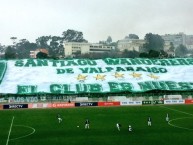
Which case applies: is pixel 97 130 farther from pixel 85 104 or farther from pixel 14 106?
pixel 14 106

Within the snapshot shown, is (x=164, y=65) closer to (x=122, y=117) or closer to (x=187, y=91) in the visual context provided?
(x=187, y=91)

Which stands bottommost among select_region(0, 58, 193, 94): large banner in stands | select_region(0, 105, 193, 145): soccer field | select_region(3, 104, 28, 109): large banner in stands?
select_region(0, 105, 193, 145): soccer field

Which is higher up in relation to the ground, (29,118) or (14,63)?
(14,63)

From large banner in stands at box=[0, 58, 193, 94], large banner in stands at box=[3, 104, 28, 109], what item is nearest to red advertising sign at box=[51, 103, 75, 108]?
large banner in stands at box=[3, 104, 28, 109]

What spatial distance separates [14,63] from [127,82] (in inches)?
1139

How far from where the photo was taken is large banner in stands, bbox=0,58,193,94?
79812 millimetres

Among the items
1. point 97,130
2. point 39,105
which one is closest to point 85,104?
point 39,105

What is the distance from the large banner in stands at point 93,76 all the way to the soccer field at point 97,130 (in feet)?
80.7

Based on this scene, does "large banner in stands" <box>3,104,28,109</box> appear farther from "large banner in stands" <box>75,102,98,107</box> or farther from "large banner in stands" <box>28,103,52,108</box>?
"large banner in stands" <box>75,102,98,107</box>

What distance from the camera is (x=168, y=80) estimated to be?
85.6m

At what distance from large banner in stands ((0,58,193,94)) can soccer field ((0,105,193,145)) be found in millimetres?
24590

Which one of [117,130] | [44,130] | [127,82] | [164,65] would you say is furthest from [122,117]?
[164,65]

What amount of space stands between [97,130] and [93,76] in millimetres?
44358

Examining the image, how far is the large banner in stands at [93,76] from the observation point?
79812 millimetres
